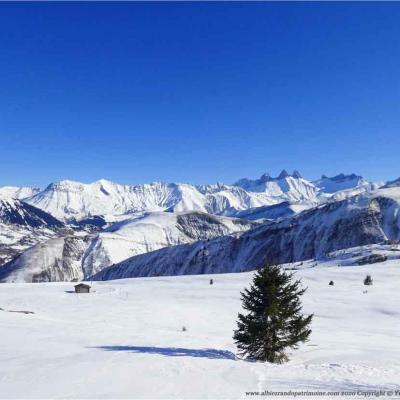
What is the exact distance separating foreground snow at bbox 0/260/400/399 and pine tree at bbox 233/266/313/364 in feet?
3.42

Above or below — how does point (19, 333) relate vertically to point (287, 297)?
below

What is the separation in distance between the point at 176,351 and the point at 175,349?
72 cm

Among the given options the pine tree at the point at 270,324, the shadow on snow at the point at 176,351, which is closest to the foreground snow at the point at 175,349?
the shadow on snow at the point at 176,351

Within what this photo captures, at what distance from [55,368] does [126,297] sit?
122 ft

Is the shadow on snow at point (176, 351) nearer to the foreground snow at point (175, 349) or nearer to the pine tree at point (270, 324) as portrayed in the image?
the foreground snow at point (175, 349)

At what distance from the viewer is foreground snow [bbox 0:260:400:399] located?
50.9 ft

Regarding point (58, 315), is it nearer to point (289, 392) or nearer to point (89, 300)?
point (89, 300)

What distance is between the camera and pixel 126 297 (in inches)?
2153

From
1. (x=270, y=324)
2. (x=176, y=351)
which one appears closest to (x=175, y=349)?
Answer: (x=176, y=351)

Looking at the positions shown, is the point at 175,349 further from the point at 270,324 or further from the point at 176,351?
the point at 270,324

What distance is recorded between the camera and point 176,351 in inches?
890

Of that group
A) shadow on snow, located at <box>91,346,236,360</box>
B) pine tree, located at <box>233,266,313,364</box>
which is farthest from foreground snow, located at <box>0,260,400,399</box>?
pine tree, located at <box>233,266,313,364</box>

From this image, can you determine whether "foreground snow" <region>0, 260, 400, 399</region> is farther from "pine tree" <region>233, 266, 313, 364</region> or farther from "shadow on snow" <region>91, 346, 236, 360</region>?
"pine tree" <region>233, 266, 313, 364</region>

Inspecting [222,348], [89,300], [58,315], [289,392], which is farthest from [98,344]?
[89,300]
